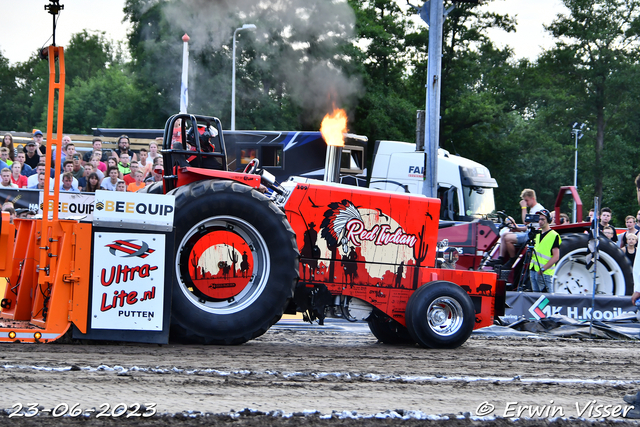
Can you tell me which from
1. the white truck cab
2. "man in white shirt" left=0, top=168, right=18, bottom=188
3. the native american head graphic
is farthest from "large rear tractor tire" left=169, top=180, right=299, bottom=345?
the white truck cab

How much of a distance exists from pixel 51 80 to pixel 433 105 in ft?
26.3

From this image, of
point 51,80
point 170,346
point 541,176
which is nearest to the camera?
point 51,80

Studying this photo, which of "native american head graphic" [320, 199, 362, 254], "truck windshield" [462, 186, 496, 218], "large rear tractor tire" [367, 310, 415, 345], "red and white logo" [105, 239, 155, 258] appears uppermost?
"truck windshield" [462, 186, 496, 218]

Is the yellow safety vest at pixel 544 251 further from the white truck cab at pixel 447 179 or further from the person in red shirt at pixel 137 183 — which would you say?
the white truck cab at pixel 447 179

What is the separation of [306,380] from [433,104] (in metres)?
8.63

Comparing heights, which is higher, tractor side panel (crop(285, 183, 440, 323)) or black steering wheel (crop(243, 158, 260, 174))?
black steering wheel (crop(243, 158, 260, 174))

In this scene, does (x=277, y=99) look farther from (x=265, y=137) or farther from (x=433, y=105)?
(x=433, y=105)

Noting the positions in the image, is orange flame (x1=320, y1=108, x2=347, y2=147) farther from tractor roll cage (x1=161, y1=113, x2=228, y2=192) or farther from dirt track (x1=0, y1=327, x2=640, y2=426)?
dirt track (x1=0, y1=327, x2=640, y2=426)

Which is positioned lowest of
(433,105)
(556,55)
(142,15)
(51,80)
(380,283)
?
(380,283)

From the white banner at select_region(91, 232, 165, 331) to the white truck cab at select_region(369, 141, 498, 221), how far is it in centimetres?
1245

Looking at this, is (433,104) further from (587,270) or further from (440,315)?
(440,315)

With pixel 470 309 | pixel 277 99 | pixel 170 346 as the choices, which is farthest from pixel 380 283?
pixel 277 99

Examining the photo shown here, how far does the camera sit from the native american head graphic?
740 cm

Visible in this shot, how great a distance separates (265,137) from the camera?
20516 mm
